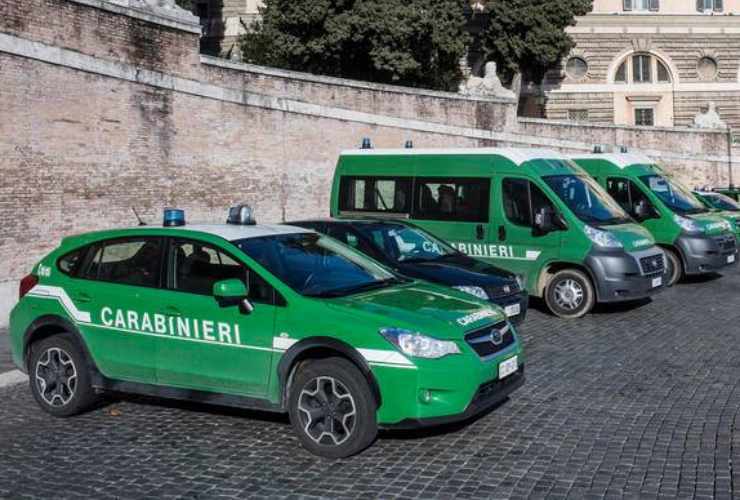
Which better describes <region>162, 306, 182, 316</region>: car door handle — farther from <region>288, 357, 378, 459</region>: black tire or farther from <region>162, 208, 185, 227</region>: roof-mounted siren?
<region>288, 357, 378, 459</region>: black tire

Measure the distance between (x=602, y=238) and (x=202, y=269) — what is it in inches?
262

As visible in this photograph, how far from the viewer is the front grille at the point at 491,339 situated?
6250mm

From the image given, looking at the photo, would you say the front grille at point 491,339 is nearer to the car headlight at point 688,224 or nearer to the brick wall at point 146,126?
the car headlight at point 688,224

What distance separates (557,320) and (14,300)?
8.40m

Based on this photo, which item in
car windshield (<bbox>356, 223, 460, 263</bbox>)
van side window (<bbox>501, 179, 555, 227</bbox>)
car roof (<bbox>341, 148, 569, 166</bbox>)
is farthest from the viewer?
car roof (<bbox>341, 148, 569, 166</bbox>)

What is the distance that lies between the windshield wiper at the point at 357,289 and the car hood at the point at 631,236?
5645 mm

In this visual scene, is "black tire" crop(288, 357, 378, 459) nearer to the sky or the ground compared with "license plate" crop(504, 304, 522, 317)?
nearer to the ground

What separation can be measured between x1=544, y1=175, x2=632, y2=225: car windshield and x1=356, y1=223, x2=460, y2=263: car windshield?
2.22m

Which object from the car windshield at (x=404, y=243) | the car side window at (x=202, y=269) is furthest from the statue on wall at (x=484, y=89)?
the car side window at (x=202, y=269)

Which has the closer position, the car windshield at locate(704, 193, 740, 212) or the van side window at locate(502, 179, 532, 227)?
the van side window at locate(502, 179, 532, 227)

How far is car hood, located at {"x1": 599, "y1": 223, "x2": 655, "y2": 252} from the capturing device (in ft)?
39.6

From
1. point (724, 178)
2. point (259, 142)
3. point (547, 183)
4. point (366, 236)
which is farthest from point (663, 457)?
point (724, 178)

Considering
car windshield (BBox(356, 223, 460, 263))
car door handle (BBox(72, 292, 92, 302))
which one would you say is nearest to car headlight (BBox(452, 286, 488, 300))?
car windshield (BBox(356, 223, 460, 263))

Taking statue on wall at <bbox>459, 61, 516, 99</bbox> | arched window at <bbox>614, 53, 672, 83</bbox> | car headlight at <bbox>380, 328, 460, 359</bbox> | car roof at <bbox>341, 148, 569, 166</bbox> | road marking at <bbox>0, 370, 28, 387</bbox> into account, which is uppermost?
arched window at <bbox>614, 53, 672, 83</bbox>
